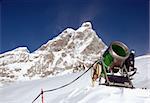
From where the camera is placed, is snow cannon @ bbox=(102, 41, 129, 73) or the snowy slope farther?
snow cannon @ bbox=(102, 41, 129, 73)

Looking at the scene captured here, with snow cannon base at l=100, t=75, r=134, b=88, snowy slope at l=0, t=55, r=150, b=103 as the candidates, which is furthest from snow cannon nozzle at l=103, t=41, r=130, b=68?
snowy slope at l=0, t=55, r=150, b=103

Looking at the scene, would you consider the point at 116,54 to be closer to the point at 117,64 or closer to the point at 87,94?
the point at 117,64

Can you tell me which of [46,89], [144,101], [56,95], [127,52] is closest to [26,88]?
[46,89]

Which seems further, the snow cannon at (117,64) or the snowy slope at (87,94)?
the snow cannon at (117,64)

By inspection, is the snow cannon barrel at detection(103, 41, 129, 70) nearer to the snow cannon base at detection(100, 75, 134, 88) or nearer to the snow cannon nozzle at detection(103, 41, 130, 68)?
the snow cannon nozzle at detection(103, 41, 130, 68)

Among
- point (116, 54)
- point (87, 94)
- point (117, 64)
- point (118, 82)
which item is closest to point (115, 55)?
point (116, 54)

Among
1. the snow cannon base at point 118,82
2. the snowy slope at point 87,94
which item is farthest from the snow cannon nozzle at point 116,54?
the snowy slope at point 87,94

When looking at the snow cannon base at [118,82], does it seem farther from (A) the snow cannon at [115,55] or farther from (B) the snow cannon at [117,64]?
(A) the snow cannon at [115,55]

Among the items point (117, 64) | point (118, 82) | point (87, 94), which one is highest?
point (117, 64)

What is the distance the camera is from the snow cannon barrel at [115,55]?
13117 mm

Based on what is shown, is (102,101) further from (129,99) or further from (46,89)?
(46,89)

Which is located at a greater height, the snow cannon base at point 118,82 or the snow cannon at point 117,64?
the snow cannon at point 117,64

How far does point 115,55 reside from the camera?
43.0 feet

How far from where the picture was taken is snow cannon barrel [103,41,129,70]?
516 inches
